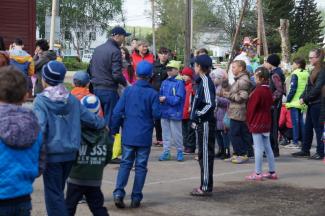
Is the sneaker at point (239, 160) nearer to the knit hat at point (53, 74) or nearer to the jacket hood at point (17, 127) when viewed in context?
the knit hat at point (53, 74)

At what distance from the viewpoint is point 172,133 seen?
11.6 m

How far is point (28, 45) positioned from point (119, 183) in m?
17.6

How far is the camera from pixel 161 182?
31.1 feet

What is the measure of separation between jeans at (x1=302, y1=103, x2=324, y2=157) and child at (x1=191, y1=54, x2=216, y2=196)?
4.01 m

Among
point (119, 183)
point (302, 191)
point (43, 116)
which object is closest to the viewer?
point (43, 116)

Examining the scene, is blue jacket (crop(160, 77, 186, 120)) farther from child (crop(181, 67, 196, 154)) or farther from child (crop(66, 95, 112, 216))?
child (crop(66, 95, 112, 216))

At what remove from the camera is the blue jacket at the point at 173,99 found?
1143 cm

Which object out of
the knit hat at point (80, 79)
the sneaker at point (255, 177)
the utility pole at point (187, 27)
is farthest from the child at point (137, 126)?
the utility pole at point (187, 27)

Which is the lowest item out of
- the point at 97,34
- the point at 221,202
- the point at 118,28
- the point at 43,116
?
the point at 221,202

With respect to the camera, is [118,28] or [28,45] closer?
[118,28]

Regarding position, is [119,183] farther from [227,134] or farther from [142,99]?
[227,134]

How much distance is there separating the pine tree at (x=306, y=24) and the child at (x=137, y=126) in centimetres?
6468

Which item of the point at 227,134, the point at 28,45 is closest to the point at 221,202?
the point at 227,134

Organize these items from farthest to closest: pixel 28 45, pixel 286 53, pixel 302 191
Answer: pixel 286 53, pixel 28 45, pixel 302 191
